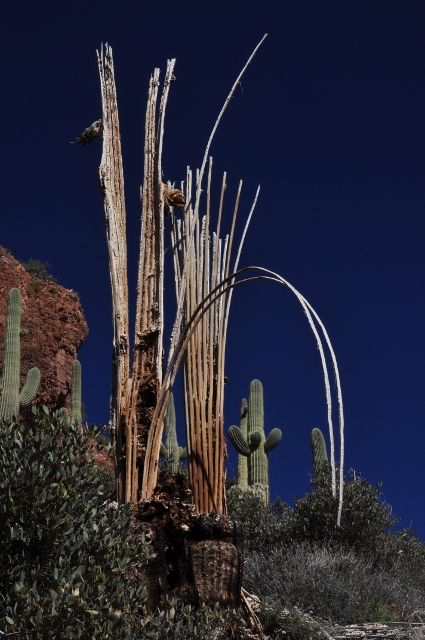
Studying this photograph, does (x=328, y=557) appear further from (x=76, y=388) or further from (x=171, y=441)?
(x=76, y=388)

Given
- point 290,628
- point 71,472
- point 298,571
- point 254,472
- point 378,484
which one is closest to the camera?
point 71,472

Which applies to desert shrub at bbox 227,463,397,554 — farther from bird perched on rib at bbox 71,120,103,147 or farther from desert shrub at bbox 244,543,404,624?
bird perched on rib at bbox 71,120,103,147

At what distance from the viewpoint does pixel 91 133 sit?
449 cm

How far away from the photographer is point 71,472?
3.13 metres

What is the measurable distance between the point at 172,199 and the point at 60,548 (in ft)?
8.03

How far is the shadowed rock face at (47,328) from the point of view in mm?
16297

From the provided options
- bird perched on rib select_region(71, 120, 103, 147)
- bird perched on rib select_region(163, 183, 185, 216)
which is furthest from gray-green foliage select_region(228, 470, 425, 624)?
bird perched on rib select_region(71, 120, 103, 147)

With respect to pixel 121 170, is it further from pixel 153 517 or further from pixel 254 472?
pixel 254 472

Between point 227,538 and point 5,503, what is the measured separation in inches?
47.2

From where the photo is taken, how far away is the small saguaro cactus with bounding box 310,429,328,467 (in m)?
12.9

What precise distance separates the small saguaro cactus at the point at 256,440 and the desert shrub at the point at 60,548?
414 inches

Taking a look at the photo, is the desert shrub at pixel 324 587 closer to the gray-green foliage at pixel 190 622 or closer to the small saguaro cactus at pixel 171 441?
the gray-green foliage at pixel 190 622

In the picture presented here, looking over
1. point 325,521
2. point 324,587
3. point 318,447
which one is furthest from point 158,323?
point 318,447

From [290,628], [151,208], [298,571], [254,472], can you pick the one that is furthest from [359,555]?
[151,208]
